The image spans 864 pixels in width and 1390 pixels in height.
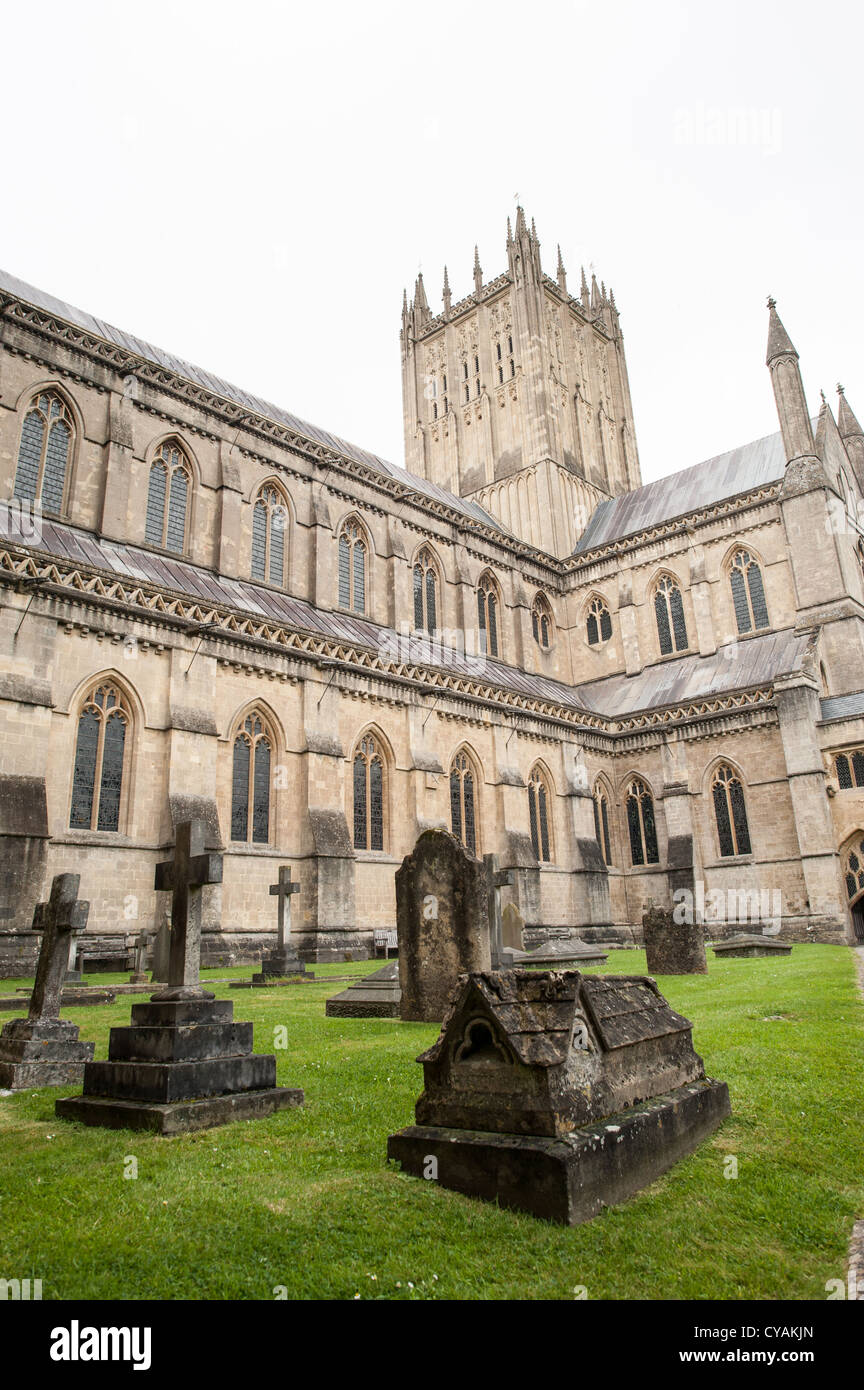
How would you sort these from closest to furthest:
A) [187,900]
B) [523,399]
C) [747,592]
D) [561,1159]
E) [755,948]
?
1. [561,1159]
2. [187,900]
3. [755,948]
4. [747,592]
5. [523,399]

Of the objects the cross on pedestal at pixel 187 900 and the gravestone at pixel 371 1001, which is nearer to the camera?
the cross on pedestal at pixel 187 900

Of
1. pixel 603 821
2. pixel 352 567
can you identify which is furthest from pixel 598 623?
pixel 352 567

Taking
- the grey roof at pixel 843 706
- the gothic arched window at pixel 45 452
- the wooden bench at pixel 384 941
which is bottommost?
the wooden bench at pixel 384 941

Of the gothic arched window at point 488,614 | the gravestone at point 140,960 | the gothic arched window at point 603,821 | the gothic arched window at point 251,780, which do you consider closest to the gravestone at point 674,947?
the gravestone at point 140,960

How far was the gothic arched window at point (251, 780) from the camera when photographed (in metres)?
19.5

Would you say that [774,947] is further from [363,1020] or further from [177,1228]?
[177,1228]

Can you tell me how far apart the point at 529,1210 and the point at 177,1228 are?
4.97 ft

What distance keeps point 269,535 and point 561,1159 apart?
952 inches

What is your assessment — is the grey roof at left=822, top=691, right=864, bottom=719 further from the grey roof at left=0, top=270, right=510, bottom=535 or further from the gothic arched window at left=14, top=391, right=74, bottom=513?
the gothic arched window at left=14, top=391, right=74, bottom=513

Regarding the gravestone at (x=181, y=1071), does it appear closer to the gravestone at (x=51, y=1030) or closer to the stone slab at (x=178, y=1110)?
the stone slab at (x=178, y=1110)

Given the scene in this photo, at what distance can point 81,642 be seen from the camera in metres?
17.3

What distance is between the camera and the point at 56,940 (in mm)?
7590

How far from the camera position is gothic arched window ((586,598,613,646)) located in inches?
1443

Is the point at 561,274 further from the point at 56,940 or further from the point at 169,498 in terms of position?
the point at 56,940
